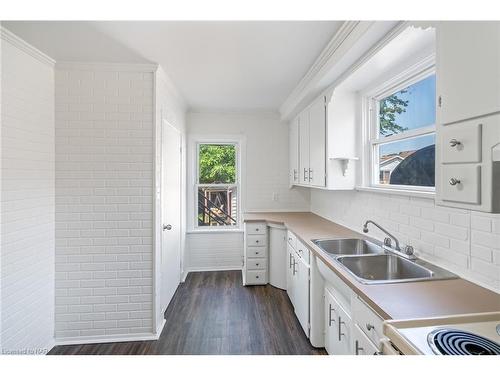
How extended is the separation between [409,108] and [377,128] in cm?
38

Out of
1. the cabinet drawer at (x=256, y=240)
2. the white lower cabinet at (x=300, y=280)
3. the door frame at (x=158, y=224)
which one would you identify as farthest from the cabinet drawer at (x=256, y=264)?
the door frame at (x=158, y=224)

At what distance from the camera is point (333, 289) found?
67.1 inches

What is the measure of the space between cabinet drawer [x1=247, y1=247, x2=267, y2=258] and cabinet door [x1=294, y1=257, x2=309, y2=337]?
78cm

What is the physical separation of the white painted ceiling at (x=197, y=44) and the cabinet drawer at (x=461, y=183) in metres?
1.27

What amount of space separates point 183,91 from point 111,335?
260 cm

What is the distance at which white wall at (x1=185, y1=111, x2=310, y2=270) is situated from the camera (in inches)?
145

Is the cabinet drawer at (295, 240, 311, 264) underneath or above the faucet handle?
underneath

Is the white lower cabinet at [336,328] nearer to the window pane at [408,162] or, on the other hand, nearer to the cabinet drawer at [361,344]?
the cabinet drawer at [361,344]

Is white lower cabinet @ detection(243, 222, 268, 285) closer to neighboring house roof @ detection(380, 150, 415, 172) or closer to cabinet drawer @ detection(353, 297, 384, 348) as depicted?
neighboring house roof @ detection(380, 150, 415, 172)

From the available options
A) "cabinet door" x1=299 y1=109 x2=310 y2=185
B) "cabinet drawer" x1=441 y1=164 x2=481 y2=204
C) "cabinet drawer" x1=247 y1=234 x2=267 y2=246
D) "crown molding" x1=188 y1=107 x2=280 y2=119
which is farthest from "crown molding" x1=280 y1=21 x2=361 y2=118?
"cabinet drawer" x1=247 y1=234 x2=267 y2=246

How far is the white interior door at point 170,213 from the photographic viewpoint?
246 centimetres

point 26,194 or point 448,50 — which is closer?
point 448,50
